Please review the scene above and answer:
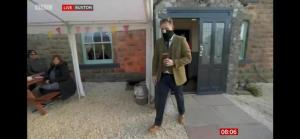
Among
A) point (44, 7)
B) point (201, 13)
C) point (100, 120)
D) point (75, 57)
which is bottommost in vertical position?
point (100, 120)

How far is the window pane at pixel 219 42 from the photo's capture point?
412 centimetres

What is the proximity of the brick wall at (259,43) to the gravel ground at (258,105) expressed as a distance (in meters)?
0.96

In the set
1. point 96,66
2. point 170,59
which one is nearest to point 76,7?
point 170,59

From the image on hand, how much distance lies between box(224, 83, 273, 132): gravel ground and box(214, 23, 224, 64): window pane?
40.0 inches

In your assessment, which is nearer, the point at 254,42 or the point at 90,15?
the point at 90,15

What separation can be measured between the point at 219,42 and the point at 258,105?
71.7 inches

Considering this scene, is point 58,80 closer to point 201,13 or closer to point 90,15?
point 90,15

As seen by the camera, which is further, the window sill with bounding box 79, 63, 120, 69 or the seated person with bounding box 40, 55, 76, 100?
the window sill with bounding box 79, 63, 120, 69

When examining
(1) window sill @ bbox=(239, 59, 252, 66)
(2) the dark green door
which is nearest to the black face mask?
(2) the dark green door

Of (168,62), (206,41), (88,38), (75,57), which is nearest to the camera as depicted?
(168,62)

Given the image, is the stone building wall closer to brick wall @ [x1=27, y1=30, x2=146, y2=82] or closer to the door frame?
the door frame

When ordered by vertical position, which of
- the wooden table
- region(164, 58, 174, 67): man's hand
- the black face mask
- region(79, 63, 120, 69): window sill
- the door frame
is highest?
the door frame

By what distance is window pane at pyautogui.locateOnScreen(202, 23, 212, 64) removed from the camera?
4086 millimetres

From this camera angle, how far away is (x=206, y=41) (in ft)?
13.7
